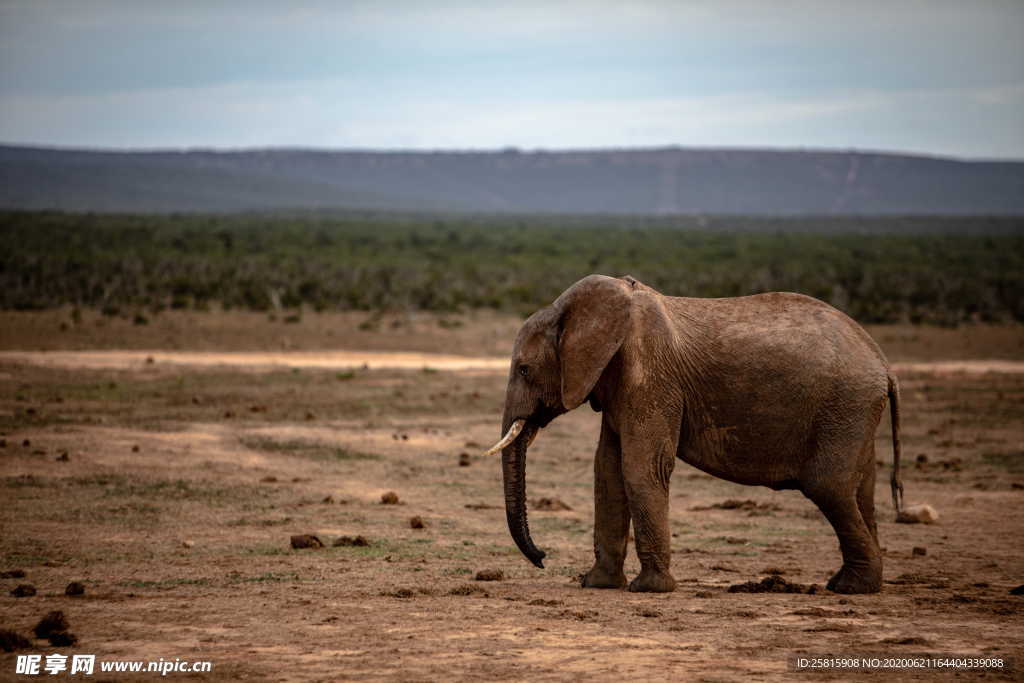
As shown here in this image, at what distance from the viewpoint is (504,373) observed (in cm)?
2462

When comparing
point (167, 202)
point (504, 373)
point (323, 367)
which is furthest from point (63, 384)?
point (167, 202)

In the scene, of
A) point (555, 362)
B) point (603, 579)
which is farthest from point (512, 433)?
point (603, 579)

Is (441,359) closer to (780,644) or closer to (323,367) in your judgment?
(323,367)

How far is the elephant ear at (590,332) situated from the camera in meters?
9.34

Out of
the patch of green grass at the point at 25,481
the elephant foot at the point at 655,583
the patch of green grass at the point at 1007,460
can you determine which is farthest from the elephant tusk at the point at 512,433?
the patch of green grass at the point at 1007,460

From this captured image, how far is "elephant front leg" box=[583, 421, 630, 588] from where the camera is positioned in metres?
9.72

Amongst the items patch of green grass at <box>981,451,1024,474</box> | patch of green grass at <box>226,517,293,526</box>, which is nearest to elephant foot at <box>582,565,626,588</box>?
patch of green grass at <box>226,517,293,526</box>

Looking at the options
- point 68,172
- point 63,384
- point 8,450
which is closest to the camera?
point 8,450

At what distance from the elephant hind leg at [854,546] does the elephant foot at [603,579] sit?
5.12 ft

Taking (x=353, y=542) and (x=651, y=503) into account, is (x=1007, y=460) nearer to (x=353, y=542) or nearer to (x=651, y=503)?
(x=651, y=503)

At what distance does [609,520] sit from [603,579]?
44 centimetres

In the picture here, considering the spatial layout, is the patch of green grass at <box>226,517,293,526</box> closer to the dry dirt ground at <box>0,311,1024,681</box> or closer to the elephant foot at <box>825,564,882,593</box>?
the dry dirt ground at <box>0,311,1024,681</box>

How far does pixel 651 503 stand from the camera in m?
9.43

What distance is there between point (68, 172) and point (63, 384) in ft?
523
